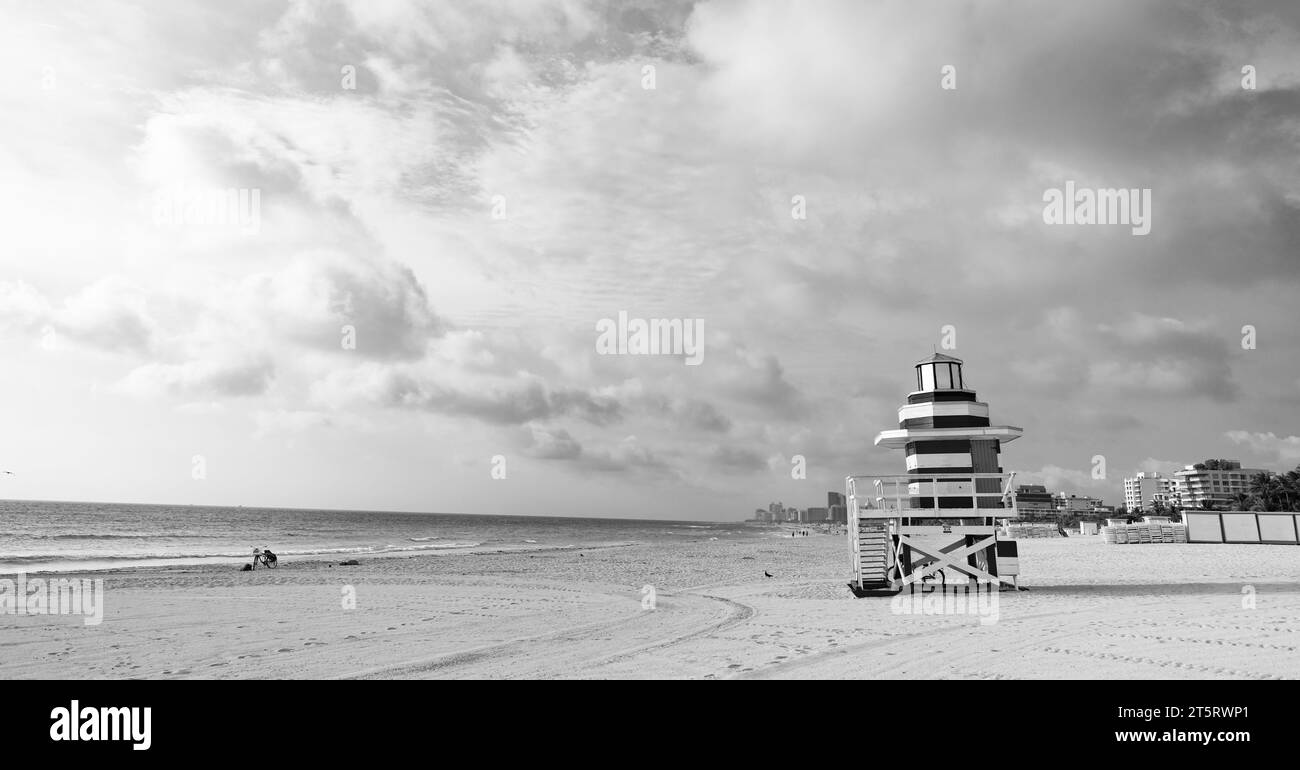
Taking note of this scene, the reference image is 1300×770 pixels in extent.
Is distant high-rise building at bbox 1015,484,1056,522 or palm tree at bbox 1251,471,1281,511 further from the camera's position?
distant high-rise building at bbox 1015,484,1056,522

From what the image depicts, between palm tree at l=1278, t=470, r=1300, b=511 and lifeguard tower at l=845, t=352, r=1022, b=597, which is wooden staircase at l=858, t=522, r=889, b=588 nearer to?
lifeguard tower at l=845, t=352, r=1022, b=597

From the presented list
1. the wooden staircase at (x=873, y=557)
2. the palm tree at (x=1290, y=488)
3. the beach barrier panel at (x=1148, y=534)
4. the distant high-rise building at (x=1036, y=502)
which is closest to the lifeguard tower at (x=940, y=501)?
the wooden staircase at (x=873, y=557)

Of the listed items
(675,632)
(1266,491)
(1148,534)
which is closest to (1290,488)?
(1266,491)

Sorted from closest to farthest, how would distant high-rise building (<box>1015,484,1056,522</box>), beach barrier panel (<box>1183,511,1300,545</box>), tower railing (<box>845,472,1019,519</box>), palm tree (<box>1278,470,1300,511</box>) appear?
tower railing (<box>845,472,1019,519</box>) < beach barrier panel (<box>1183,511,1300,545</box>) < palm tree (<box>1278,470,1300,511</box>) < distant high-rise building (<box>1015,484,1056,522</box>)

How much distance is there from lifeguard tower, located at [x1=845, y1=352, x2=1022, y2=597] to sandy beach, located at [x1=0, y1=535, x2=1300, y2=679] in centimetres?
127

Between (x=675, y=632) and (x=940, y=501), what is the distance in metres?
8.25

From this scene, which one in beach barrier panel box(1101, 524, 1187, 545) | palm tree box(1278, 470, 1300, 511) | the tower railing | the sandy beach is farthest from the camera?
palm tree box(1278, 470, 1300, 511)

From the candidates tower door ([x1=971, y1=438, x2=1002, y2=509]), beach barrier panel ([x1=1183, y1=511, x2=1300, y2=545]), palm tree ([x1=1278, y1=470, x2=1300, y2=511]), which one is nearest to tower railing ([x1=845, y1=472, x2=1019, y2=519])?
tower door ([x1=971, y1=438, x2=1002, y2=509])

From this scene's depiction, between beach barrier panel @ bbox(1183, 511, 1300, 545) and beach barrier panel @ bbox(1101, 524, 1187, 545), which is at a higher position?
beach barrier panel @ bbox(1183, 511, 1300, 545)

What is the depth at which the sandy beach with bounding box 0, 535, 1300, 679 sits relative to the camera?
332 inches

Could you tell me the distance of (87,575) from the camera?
2439cm

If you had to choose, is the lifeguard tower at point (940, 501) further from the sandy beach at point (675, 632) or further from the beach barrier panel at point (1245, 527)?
the beach barrier panel at point (1245, 527)

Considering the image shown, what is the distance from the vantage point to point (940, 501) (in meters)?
16.8
